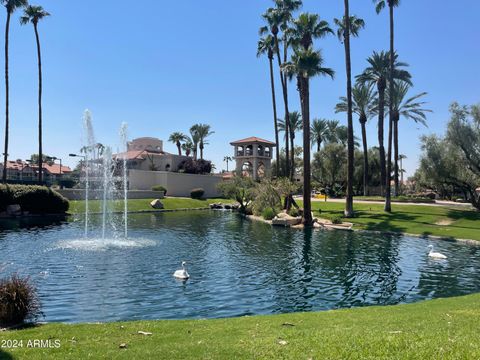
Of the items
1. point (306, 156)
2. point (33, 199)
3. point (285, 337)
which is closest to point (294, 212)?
point (306, 156)

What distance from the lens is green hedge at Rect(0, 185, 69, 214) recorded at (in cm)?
4234

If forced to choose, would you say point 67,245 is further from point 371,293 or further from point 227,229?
point 371,293

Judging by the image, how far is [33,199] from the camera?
4444cm

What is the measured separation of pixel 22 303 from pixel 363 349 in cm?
792

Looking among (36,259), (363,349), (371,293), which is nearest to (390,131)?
(371,293)

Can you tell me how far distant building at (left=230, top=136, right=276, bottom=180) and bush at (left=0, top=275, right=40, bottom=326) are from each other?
74.5 m

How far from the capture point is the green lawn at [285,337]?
6.50 meters

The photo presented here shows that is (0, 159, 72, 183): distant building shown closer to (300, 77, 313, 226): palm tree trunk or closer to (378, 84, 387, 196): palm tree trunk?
(378, 84, 387, 196): palm tree trunk

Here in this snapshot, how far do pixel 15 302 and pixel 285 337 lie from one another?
6491 mm

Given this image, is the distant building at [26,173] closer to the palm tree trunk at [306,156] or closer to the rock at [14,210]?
the rock at [14,210]

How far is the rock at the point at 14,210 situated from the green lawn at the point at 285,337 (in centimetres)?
3776

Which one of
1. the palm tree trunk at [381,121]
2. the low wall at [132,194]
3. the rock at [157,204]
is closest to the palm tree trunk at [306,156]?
the palm tree trunk at [381,121]

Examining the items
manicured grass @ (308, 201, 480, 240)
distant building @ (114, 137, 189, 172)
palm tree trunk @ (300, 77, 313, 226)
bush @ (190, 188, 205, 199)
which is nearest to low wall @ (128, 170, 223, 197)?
bush @ (190, 188, 205, 199)

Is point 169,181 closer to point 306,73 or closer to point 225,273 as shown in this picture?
point 306,73
